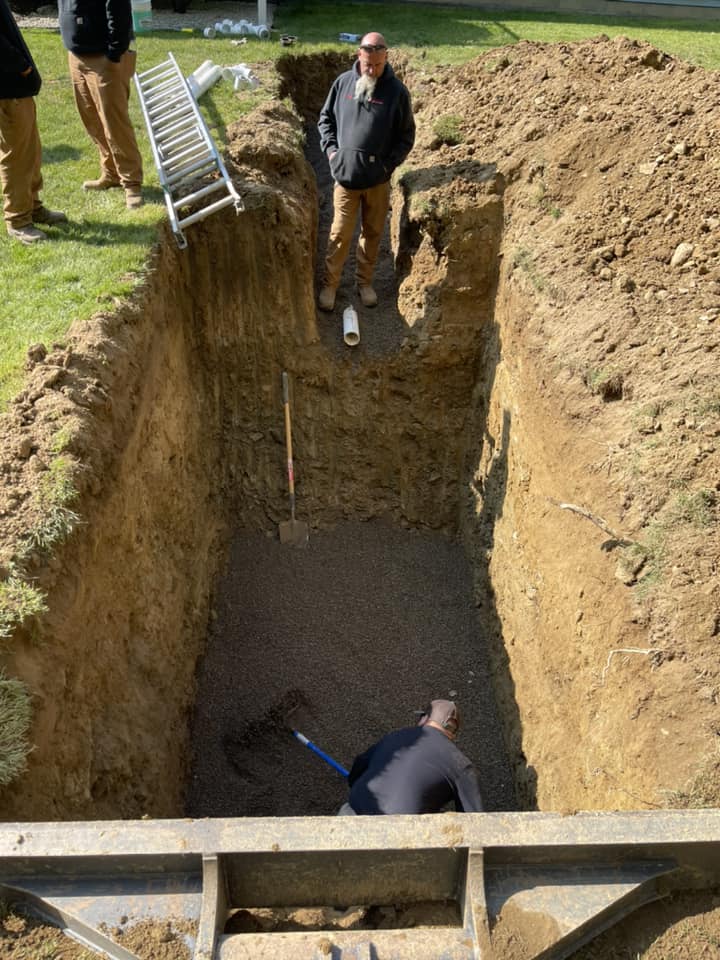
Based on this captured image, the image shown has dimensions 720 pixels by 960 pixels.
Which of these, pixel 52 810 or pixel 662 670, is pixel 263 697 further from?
pixel 662 670

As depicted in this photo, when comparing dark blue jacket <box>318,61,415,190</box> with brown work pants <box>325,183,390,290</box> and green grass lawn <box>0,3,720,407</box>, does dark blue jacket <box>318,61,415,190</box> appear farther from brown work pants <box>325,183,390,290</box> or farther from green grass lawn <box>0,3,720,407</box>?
green grass lawn <box>0,3,720,407</box>

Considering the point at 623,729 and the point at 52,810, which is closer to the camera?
the point at 52,810

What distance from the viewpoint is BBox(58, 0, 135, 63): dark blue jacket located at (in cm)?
605

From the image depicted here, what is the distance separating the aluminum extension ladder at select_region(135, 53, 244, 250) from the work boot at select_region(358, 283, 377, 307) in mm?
1731

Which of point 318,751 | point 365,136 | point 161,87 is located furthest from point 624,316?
point 161,87

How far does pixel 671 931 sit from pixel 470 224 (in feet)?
20.0

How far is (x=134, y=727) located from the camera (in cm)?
481

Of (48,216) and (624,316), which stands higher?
(48,216)

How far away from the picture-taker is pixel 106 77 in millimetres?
6391

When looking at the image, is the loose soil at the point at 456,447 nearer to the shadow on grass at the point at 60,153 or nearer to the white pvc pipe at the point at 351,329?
the white pvc pipe at the point at 351,329

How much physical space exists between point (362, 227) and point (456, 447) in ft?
8.27

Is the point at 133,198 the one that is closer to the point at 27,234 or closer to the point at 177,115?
the point at 27,234

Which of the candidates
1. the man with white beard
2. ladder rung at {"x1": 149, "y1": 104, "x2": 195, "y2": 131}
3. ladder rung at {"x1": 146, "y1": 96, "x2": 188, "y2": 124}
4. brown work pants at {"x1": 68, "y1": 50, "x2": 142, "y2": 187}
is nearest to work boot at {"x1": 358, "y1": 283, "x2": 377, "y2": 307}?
the man with white beard

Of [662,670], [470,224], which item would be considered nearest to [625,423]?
[662,670]
